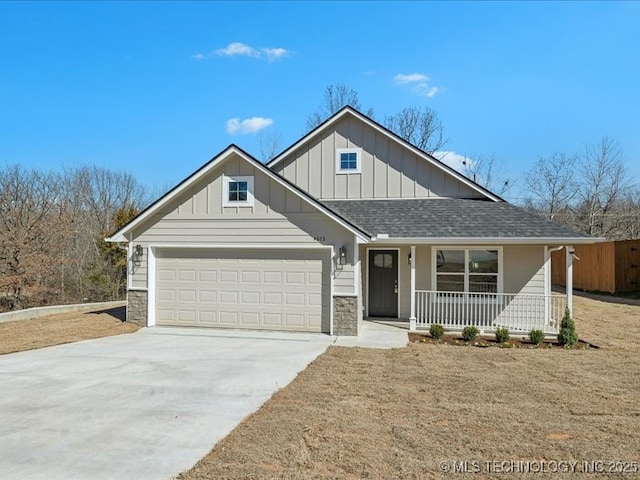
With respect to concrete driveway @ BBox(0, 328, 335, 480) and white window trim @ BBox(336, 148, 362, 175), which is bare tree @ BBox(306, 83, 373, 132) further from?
concrete driveway @ BBox(0, 328, 335, 480)

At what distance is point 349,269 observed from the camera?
1084 centimetres

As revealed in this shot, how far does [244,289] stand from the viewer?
37.9 ft

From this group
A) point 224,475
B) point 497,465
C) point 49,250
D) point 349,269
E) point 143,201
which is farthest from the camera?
point 143,201

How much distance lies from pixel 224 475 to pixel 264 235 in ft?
26.0

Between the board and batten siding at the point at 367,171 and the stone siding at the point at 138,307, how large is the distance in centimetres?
625

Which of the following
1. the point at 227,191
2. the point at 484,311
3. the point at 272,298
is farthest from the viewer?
the point at 484,311

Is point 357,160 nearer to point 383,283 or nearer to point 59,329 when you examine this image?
point 383,283

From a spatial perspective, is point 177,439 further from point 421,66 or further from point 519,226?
point 421,66

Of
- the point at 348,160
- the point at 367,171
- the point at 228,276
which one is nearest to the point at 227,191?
the point at 228,276

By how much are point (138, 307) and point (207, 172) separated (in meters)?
4.21

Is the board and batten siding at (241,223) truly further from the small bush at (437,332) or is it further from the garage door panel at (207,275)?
the small bush at (437,332)

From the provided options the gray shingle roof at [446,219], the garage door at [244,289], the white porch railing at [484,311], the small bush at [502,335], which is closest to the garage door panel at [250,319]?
the garage door at [244,289]

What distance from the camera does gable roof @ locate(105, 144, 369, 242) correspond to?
10719 millimetres

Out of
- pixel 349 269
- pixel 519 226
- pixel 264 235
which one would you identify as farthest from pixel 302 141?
pixel 519 226
